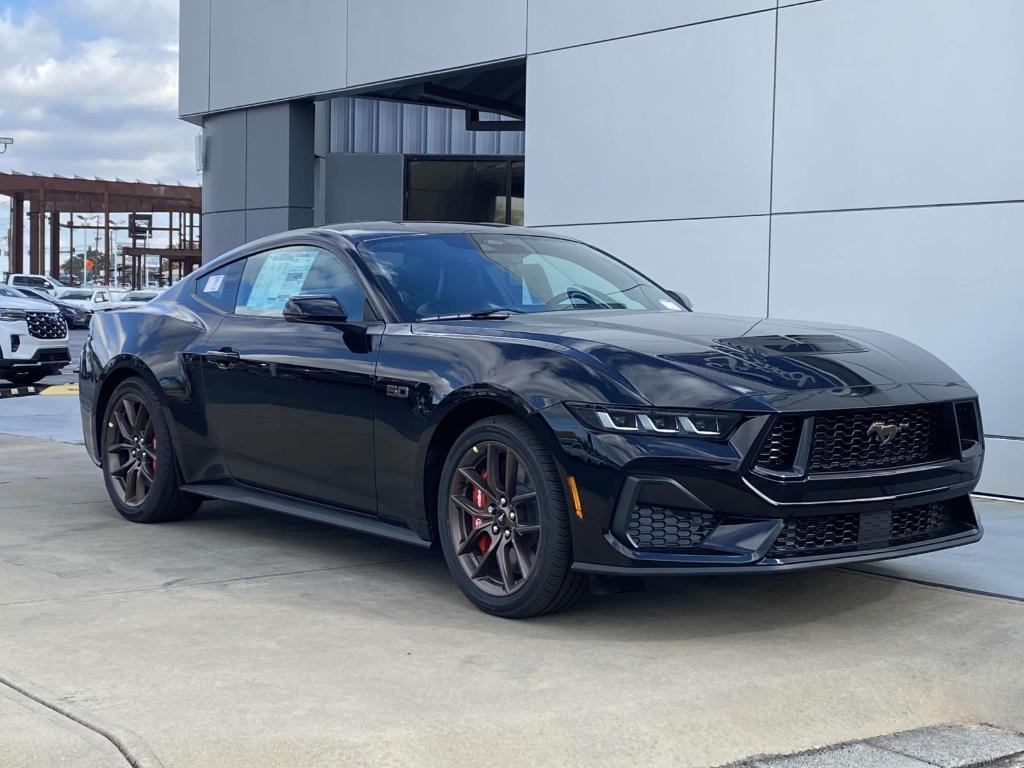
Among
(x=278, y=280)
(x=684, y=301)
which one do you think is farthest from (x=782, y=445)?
(x=278, y=280)

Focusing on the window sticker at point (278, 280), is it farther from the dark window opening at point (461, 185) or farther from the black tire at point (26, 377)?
the dark window opening at point (461, 185)

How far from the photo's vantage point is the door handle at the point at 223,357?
603cm

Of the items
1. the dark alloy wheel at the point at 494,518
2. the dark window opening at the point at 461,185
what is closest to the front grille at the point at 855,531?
the dark alloy wheel at the point at 494,518

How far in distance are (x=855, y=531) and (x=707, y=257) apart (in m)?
5.36

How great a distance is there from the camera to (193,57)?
16.2 m

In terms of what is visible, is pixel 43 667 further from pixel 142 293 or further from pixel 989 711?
pixel 142 293

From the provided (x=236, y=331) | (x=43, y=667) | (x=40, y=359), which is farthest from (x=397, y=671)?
(x=40, y=359)

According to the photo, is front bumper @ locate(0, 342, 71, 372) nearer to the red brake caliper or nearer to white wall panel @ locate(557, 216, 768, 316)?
white wall panel @ locate(557, 216, 768, 316)

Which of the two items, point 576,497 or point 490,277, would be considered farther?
point 490,277

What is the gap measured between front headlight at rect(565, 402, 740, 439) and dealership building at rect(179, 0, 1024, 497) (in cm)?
414

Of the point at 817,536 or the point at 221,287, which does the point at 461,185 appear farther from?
the point at 817,536

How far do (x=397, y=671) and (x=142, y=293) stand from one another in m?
44.4

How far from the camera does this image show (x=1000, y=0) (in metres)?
7.91

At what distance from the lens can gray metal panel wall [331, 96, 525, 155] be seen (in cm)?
2609
